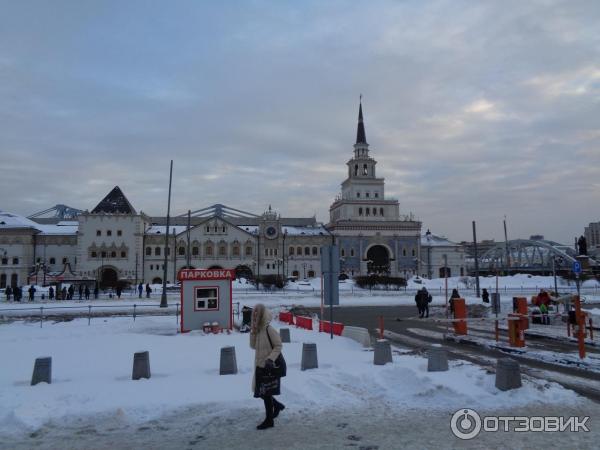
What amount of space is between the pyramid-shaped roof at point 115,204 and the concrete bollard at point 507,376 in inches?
3133

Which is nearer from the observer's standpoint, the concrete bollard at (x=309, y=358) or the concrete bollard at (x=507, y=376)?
the concrete bollard at (x=507, y=376)

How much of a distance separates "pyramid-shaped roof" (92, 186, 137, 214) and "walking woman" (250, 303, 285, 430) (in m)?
79.4

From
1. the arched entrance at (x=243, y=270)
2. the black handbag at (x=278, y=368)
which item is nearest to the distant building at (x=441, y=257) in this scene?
the arched entrance at (x=243, y=270)

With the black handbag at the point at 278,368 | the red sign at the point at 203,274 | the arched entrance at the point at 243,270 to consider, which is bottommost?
the black handbag at the point at 278,368

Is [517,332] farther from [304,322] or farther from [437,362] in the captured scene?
[304,322]

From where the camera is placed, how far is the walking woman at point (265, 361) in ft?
23.5

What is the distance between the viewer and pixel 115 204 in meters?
82.2

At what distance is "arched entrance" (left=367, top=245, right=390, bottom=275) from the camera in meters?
86.3

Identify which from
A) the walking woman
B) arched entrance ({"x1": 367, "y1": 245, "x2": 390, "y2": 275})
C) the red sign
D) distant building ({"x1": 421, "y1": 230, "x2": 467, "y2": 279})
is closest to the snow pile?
the walking woman

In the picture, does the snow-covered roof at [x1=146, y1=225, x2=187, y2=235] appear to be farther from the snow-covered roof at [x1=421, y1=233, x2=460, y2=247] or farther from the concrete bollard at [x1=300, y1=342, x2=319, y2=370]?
the concrete bollard at [x1=300, y1=342, x2=319, y2=370]

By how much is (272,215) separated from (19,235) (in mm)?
41622

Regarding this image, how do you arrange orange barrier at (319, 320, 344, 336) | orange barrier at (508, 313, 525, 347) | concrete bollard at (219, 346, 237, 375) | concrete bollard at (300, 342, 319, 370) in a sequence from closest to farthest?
concrete bollard at (219, 346, 237, 375), concrete bollard at (300, 342, 319, 370), orange barrier at (508, 313, 525, 347), orange barrier at (319, 320, 344, 336)

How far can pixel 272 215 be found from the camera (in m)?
88.9

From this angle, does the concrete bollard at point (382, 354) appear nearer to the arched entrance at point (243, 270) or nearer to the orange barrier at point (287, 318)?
the orange barrier at point (287, 318)
